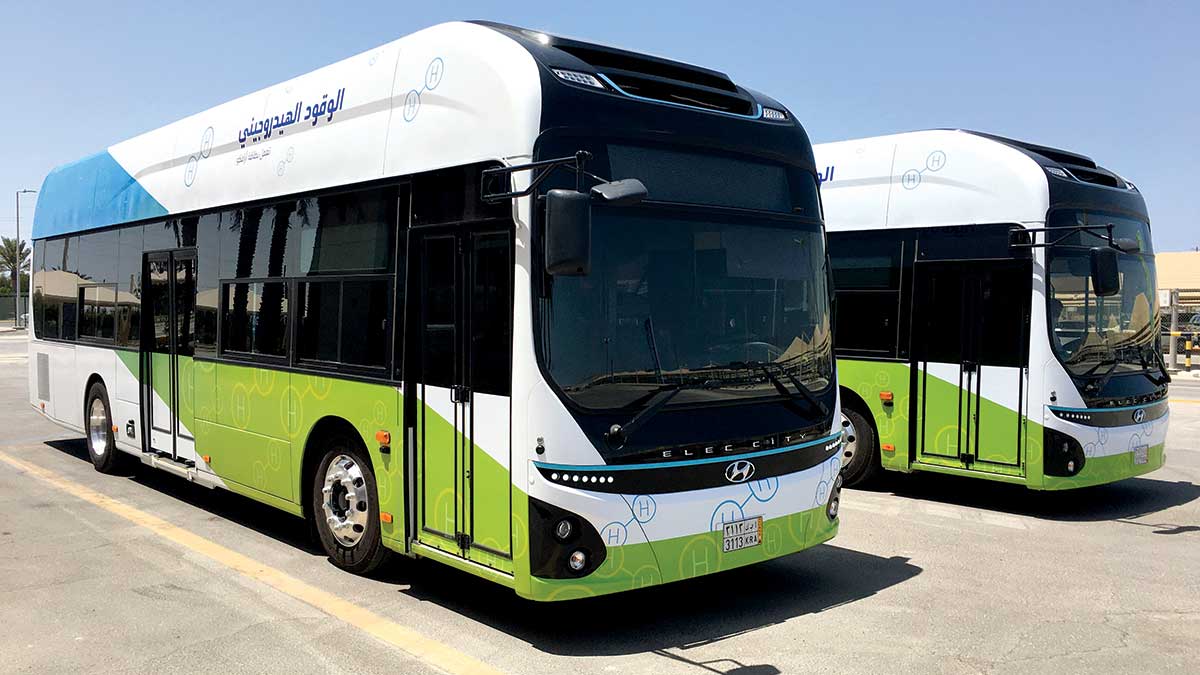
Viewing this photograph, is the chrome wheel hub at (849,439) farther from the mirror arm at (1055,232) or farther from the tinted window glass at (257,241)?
the tinted window glass at (257,241)

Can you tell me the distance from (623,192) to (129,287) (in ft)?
24.0

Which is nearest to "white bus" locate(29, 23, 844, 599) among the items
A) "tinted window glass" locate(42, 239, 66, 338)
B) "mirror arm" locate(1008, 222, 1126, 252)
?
"mirror arm" locate(1008, 222, 1126, 252)

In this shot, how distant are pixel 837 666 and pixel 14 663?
4.41 m

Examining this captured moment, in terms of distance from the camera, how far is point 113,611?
632 cm

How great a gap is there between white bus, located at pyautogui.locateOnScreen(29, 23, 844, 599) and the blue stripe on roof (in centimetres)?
284

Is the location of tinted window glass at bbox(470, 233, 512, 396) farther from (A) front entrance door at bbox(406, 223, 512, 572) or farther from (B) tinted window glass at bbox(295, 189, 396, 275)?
(B) tinted window glass at bbox(295, 189, 396, 275)

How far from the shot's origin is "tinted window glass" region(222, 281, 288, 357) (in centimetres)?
778

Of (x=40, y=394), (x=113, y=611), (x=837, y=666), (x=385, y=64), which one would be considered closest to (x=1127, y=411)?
(x=837, y=666)

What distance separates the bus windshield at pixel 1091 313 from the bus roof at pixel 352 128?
5708mm

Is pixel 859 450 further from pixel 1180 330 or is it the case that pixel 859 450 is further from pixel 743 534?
pixel 1180 330

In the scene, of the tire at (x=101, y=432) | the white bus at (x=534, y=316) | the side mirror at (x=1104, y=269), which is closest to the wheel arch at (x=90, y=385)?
the tire at (x=101, y=432)

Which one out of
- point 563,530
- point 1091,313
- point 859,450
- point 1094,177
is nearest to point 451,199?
point 563,530

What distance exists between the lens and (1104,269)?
8.69 m

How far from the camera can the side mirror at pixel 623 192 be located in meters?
5.11
